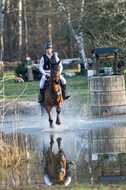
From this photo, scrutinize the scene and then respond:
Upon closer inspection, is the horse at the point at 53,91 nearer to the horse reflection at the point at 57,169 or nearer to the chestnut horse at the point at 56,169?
the chestnut horse at the point at 56,169

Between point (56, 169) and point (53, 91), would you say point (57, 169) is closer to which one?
point (56, 169)

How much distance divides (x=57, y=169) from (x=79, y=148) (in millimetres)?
1996

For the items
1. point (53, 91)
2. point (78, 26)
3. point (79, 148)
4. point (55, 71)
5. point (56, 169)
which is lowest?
point (79, 148)

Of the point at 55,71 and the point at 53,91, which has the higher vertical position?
the point at 55,71

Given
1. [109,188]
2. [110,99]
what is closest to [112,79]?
[110,99]

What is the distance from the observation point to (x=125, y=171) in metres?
7.04

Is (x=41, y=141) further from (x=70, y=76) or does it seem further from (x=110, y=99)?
(x=70, y=76)

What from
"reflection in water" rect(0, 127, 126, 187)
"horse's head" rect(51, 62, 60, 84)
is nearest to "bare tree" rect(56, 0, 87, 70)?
"horse's head" rect(51, 62, 60, 84)

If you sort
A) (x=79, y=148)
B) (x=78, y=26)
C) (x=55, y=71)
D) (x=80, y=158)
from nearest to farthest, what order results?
(x=80, y=158), (x=79, y=148), (x=55, y=71), (x=78, y=26)

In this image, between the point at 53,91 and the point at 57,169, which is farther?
the point at 53,91

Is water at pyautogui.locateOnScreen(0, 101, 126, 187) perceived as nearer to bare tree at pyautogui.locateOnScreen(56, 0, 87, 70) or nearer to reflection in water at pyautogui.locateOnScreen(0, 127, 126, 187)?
reflection in water at pyautogui.locateOnScreen(0, 127, 126, 187)

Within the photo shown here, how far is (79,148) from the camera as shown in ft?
31.0

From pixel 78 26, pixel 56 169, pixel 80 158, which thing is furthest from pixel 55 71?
pixel 78 26

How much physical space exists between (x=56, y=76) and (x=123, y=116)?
337 centimetres
